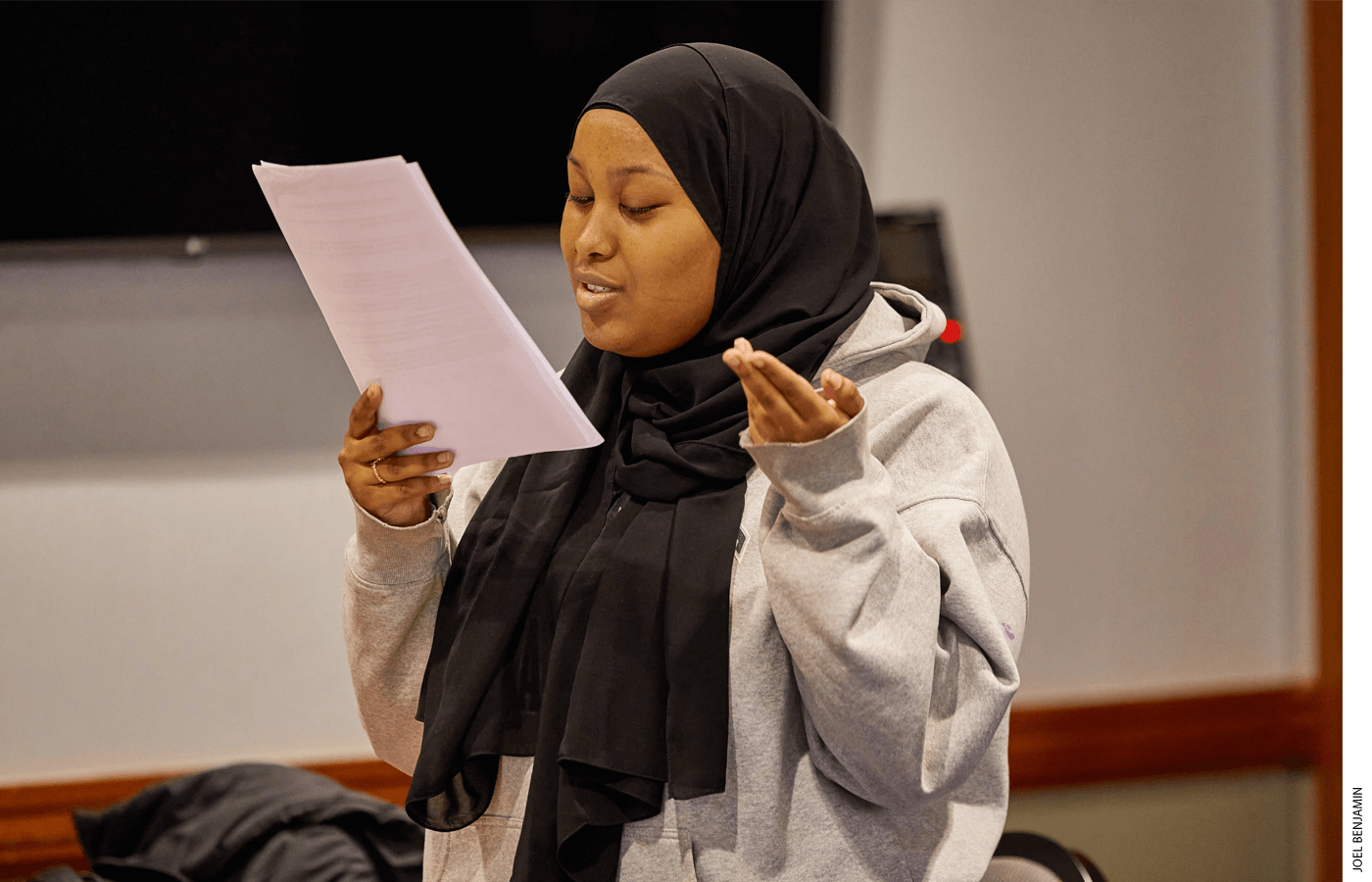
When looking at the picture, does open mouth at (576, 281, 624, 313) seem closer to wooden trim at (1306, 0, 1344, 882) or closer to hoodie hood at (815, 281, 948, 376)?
hoodie hood at (815, 281, 948, 376)

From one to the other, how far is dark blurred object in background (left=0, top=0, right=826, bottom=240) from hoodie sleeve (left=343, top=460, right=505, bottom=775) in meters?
0.97

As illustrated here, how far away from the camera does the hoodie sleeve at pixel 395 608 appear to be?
938 mm

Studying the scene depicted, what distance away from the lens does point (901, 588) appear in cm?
74

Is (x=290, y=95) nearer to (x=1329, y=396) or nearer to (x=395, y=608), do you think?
(x=395, y=608)

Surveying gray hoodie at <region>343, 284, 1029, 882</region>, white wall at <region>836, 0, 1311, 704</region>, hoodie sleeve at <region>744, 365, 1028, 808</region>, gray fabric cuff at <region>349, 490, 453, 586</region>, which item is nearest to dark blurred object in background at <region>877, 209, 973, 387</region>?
white wall at <region>836, 0, 1311, 704</region>

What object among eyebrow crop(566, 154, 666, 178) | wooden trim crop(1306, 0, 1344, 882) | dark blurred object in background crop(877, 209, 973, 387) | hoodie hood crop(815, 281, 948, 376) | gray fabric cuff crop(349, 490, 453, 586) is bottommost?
wooden trim crop(1306, 0, 1344, 882)

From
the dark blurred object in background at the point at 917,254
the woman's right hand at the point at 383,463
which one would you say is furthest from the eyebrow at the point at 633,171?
the dark blurred object in background at the point at 917,254

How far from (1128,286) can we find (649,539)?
1.58 meters

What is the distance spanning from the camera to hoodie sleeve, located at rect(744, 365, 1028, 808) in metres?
0.71

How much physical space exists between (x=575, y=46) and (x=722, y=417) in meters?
1.17

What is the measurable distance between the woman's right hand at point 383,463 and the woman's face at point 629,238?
174mm

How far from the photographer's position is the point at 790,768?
33.2 inches

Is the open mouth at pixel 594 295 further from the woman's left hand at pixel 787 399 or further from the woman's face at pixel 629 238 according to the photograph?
the woman's left hand at pixel 787 399

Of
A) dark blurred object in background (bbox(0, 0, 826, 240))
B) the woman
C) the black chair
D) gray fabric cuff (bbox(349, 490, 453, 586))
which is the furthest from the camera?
dark blurred object in background (bbox(0, 0, 826, 240))
